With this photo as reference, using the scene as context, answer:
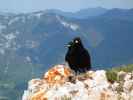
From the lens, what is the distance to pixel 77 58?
20312 millimetres

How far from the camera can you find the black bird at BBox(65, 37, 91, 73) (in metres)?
20.0

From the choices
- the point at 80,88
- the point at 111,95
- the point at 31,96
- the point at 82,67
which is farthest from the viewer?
the point at 82,67

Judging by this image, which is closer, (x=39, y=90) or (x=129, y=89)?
(x=129, y=89)

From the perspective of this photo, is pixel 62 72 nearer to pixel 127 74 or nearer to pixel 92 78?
pixel 92 78

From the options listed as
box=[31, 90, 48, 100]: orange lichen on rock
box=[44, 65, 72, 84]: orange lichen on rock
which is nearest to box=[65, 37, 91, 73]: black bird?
box=[44, 65, 72, 84]: orange lichen on rock

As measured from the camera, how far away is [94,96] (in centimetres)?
1670

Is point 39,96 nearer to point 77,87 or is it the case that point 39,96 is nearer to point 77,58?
point 77,87

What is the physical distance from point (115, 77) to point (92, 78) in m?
1.02

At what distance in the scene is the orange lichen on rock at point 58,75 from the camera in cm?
1959

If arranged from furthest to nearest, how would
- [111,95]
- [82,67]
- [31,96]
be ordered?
1. [82,67]
2. [31,96]
3. [111,95]

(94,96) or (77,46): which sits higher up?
(77,46)

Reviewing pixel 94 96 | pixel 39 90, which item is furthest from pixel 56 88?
pixel 94 96

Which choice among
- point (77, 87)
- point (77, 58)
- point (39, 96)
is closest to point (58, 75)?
point (77, 58)

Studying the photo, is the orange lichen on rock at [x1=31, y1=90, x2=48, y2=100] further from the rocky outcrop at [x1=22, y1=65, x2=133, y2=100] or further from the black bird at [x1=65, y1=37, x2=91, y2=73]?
the black bird at [x1=65, y1=37, x2=91, y2=73]
